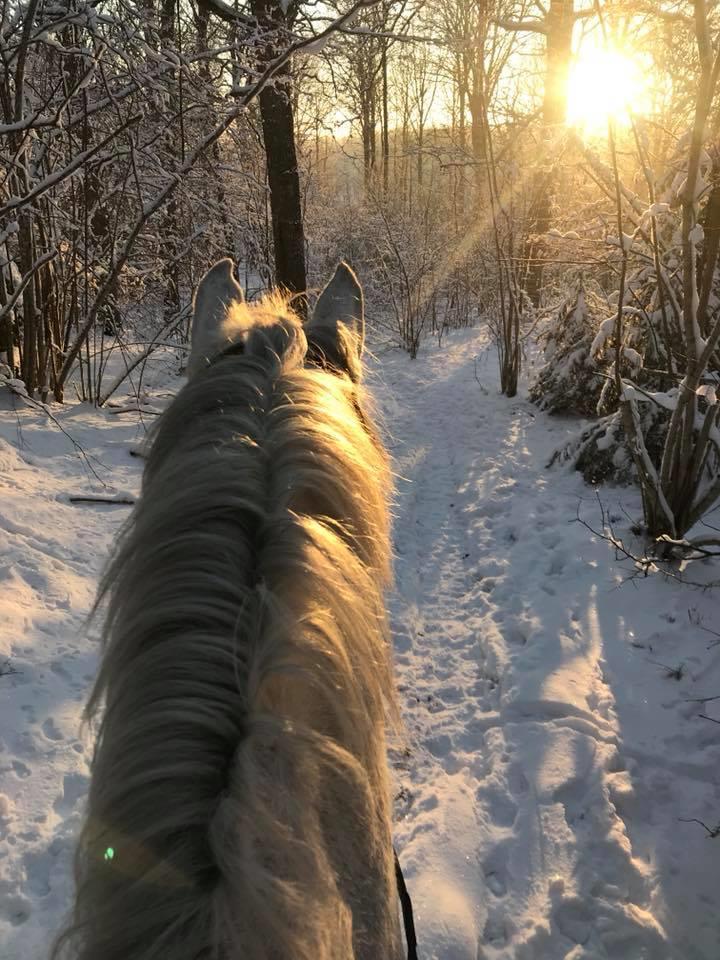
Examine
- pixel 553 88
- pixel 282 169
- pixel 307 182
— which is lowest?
pixel 282 169

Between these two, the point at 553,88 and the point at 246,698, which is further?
the point at 553,88

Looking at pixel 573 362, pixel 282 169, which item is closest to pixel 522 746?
pixel 573 362

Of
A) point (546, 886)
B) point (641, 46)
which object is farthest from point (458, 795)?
point (641, 46)

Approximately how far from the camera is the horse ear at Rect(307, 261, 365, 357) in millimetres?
1655

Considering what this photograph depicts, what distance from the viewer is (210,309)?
1.71 metres

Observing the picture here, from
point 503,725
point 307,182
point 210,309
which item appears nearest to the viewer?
point 210,309

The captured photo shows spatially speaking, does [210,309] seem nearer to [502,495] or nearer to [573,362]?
[502,495]

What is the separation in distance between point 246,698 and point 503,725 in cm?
249

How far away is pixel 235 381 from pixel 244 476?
11.2 inches

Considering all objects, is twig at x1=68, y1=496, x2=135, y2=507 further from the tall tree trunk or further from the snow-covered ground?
the tall tree trunk

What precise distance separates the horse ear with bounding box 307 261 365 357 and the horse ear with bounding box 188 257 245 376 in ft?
0.79

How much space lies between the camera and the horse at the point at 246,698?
547 mm

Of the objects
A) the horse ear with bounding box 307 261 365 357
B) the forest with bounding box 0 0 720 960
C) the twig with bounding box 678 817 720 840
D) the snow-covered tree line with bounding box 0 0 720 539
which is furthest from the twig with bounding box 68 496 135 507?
the twig with bounding box 678 817 720 840

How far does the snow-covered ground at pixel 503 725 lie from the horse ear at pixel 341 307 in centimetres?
40
